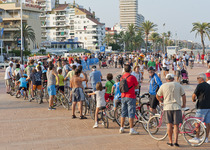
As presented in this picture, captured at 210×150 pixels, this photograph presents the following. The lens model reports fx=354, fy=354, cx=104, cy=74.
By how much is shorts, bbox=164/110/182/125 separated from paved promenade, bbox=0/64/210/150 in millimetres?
608

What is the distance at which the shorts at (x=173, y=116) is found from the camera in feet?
24.7

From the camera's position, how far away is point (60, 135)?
29.9ft

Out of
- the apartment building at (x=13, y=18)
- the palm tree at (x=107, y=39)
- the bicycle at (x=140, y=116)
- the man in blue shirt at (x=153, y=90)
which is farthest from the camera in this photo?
the palm tree at (x=107, y=39)

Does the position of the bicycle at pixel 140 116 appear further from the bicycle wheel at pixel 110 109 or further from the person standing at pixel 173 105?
the person standing at pixel 173 105

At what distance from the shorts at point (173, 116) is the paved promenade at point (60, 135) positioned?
608mm

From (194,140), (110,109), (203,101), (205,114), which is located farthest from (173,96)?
(110,109)

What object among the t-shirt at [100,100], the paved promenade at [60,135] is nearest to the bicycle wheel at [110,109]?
the paved promenade at [60,135]

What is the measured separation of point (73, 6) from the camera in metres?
145

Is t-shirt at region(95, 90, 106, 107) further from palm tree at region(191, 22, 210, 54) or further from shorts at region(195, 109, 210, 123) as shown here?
palm tree at region(191, 22, 210, 54)

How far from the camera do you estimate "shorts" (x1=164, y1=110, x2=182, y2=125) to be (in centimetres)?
753

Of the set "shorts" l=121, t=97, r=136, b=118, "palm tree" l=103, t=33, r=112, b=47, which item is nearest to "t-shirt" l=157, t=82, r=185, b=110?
"shorts" l=121, t=97, r=136, b=118

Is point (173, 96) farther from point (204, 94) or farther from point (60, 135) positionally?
point (60, 135)

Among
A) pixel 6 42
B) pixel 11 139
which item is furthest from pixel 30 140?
pixel 6 42

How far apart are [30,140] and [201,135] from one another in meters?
4.06
